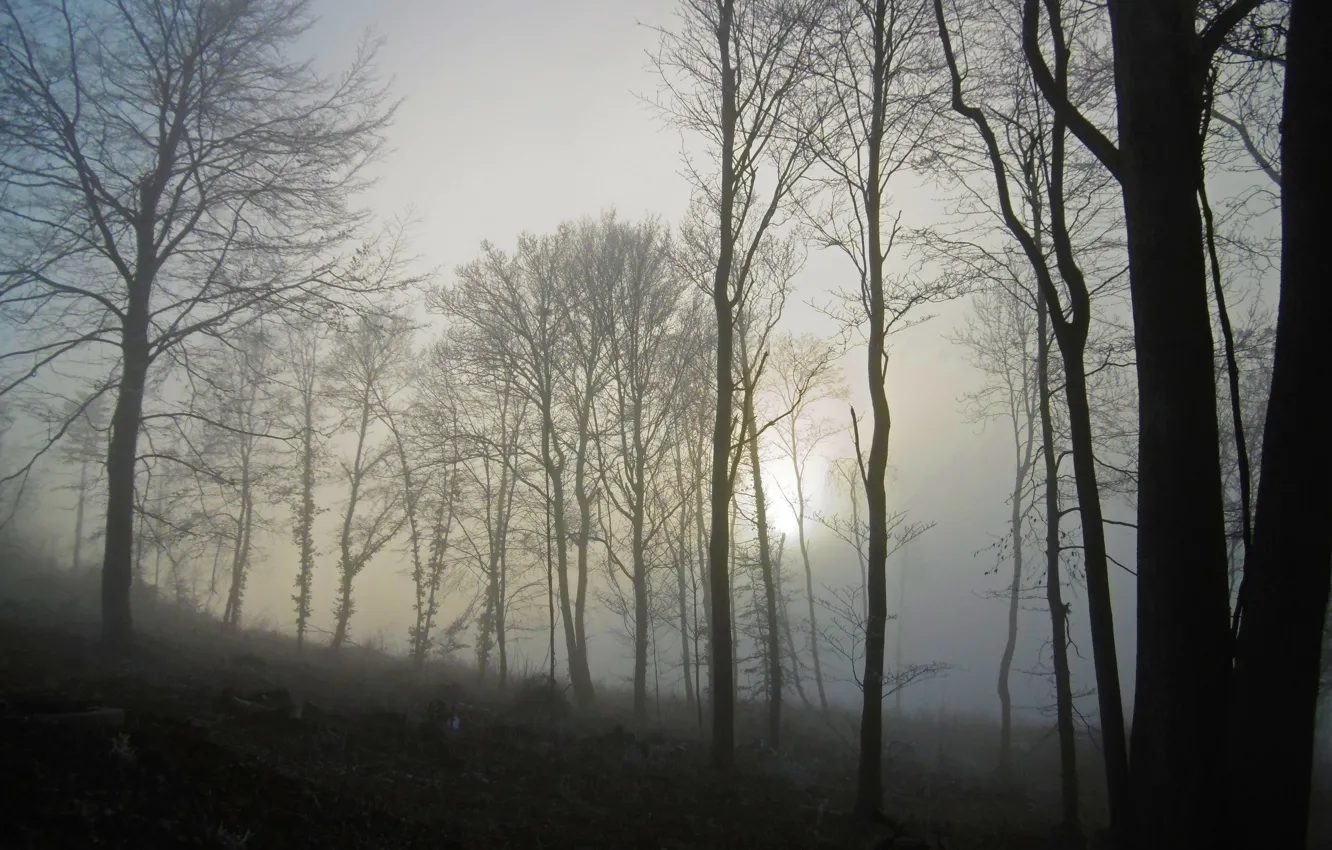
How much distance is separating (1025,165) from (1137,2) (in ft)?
10.3

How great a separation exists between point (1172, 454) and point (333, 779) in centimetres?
579

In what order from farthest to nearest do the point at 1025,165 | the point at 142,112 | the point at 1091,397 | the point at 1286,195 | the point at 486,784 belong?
the point at 1091,397 → the point at 142,112 → the point at 1025,165 → the point at 486,784 → the point at 1286,195

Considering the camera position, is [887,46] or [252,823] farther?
[887,46]

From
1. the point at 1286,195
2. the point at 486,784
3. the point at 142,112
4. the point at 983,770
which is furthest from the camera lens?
the point at 983,770

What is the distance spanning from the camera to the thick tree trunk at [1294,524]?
3.08 m

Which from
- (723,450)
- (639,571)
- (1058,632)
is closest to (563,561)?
(639,571)

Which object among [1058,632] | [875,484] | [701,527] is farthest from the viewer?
[701,527]

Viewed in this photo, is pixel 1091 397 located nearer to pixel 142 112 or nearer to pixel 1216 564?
pixel 1216 564

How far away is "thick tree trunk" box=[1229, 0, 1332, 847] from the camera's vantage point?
3.08 meters

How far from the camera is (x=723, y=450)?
10.3 meters

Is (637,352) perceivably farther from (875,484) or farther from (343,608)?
(343,608)

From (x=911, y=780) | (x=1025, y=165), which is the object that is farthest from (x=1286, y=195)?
(x=911, y=780)

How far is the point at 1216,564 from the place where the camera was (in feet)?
11.5

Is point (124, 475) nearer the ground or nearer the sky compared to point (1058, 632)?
nearer the sky
